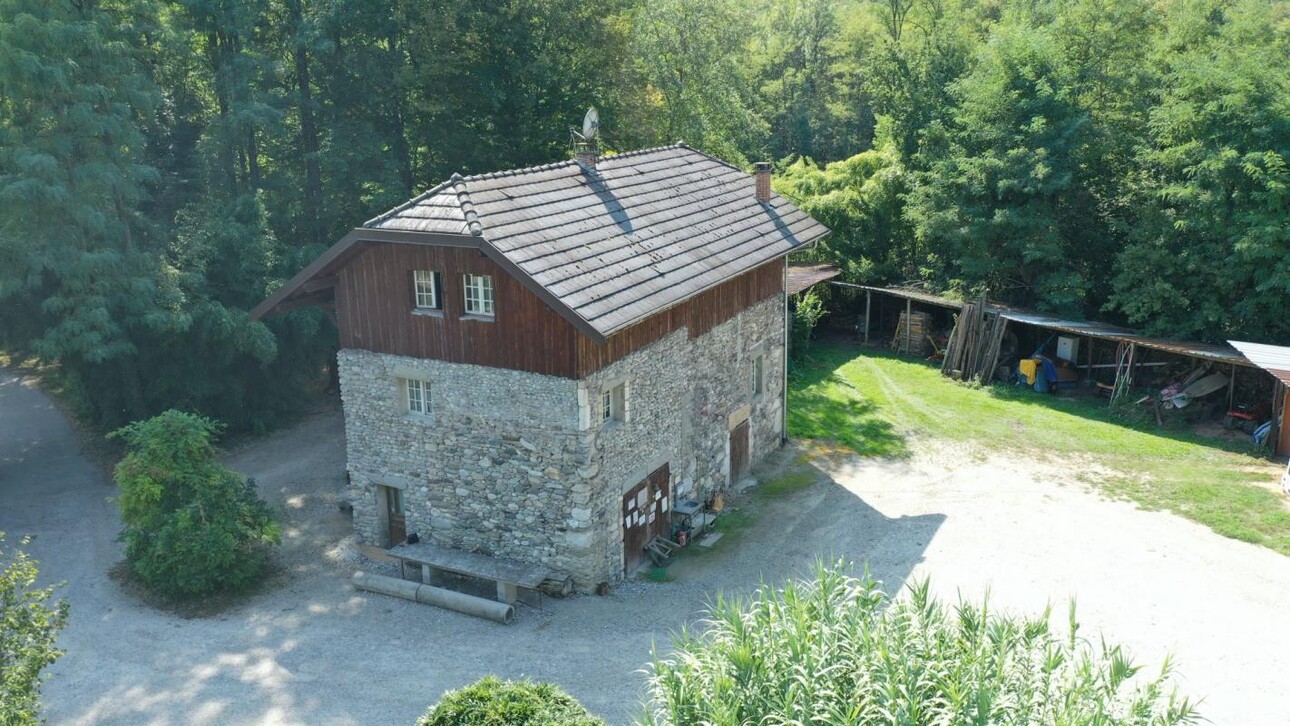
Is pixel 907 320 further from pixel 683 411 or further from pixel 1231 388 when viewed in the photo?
pixel 683 411

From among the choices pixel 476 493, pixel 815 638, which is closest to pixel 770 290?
pixel 476 493

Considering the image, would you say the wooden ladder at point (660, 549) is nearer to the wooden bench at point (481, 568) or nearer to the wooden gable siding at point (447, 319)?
the wooden bench at point (481, 568)

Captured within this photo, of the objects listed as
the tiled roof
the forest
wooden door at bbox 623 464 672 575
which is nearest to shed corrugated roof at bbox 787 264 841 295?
the forest

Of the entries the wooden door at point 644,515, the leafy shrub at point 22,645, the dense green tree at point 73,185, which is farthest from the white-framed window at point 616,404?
the dense green tree at point 73,185

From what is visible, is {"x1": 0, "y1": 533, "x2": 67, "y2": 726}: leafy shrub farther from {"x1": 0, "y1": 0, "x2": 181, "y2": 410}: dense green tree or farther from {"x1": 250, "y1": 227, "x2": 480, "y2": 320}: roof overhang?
{"x1": 0, "y1": 0, "x2": 181, "y2": 410}: dense green tree

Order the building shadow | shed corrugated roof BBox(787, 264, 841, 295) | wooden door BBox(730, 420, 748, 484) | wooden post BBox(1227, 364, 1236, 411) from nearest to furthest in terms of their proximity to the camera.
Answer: the building shadow
wooden door BBox(730, 420, 748, 484)
wooden post BBox(1227, 364, 1236, 411)
shed corrugated roof BBox(787, 264, 841, 295)
